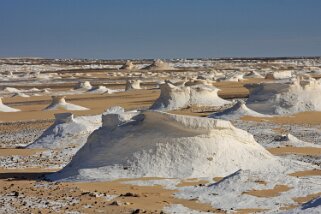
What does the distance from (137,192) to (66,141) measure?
25.0 feet

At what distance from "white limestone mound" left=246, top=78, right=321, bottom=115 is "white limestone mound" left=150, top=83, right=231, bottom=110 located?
353 centimetres

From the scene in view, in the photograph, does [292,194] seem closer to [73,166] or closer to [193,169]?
[193,169]

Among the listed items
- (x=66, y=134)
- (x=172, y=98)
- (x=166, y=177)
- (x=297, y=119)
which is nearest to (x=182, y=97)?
(x=172, y=98)

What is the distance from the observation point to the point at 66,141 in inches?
704

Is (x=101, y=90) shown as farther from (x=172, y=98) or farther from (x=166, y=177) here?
(x=166, y=177)

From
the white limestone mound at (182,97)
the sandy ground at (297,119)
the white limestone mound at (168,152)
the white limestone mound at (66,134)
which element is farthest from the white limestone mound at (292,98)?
the white limestone mound at (168,152)

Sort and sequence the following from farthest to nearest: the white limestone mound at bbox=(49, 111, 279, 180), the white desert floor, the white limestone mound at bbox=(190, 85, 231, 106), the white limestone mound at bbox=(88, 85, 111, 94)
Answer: the white limestone mound at bbox=(88, 85, 111, 94) → the white limestone mound at bbox=(190, 85, 231, 106) → the white limestone mound at bbox=(49, 111, 279, 180) → the white desert floor

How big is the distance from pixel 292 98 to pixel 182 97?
16.8 ft

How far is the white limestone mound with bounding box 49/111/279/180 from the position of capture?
1184 centimetres

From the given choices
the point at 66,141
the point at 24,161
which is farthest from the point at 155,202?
the point at 66,141

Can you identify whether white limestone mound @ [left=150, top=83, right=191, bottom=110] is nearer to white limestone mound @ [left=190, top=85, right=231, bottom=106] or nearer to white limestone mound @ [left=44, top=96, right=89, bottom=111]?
white limestone mound @ [left=190, top=85, right=231, bottom=106]

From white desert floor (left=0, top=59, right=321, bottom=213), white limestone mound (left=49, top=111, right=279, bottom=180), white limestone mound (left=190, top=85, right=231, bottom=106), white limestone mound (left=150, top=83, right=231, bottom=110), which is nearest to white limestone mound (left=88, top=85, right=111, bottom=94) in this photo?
white limestone mound (left=190, top=85, right=231, bottom=106)

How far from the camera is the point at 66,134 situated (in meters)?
18.2

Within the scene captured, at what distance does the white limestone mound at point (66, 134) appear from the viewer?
17.7m
